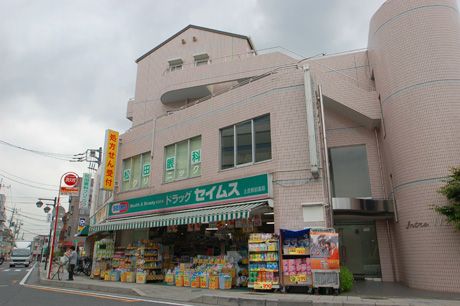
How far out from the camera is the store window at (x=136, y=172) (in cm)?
1861

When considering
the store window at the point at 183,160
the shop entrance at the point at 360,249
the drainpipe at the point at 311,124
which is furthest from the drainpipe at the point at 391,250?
the store window at the point at 183,160

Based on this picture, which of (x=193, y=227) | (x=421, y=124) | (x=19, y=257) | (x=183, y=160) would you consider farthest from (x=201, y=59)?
(x=19, y=257)

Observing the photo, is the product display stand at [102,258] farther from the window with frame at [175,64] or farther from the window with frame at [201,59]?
the window with frame at [201,59]

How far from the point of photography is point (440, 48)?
41.2ft

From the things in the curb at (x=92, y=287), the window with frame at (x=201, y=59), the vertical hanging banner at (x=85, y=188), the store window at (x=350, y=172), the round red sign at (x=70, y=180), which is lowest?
the curb at (x=92, y=287)

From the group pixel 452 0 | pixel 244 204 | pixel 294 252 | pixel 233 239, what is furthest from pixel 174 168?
pixel 452 0

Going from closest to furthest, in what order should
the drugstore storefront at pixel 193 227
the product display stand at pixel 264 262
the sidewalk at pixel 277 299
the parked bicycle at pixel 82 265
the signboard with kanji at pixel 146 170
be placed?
the sidewalk at pixel 277 299, the product display stand at pixel 264 262, the drugstore storefront at pixel 193 227, the signboard with kanji at pixel 146 170, the parked bicycle at pixel 82 265

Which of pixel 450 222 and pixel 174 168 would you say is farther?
pixel 174 168

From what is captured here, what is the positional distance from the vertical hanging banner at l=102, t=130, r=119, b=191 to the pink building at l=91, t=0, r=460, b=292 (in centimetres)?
119

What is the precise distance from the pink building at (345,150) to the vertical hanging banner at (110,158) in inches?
47.0

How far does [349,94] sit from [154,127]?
10.2m

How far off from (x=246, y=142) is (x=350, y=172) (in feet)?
17.5

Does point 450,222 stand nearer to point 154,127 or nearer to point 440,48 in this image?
point 440,48

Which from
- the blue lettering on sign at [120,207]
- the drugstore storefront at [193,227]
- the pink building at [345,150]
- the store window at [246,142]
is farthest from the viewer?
the blue lettering on sign at [120,207]
